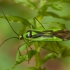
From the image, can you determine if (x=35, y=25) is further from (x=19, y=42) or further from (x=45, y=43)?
(x=19, y=42)

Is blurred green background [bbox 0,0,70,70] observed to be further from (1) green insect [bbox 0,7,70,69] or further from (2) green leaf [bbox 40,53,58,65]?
(2) green leaf [bbox 40,53,58,65]

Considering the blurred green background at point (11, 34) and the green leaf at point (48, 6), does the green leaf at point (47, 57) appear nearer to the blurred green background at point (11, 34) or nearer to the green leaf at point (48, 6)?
the green leaf at point (48, 6)

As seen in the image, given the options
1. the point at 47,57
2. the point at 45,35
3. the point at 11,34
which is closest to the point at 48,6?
the point at 45,35

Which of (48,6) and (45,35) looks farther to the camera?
(45,35)

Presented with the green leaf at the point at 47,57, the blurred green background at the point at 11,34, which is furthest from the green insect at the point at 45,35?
the blurred green background at the point at 11,34

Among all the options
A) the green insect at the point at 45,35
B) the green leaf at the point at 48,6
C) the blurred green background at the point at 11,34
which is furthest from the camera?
the blurred green background at the point at 11,34

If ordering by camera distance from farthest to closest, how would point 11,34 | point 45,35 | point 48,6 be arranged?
point 11,34 → point 45,35 → point 48,6

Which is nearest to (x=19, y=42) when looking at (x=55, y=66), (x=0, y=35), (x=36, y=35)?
(x=0, y=35)

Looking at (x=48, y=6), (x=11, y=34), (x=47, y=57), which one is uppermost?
(x=48, y=6)

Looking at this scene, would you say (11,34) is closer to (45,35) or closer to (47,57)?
(45,35)

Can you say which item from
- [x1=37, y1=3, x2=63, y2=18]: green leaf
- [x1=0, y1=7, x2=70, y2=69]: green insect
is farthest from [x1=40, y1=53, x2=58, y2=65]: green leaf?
[x1=37, y1=3, x2=63, y2=18]: green leaf

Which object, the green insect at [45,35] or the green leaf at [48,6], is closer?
the green leaf at [48,6]
